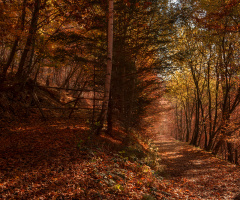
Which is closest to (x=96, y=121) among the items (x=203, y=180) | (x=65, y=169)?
(x=65, y=169)

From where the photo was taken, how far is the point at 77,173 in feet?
16.1

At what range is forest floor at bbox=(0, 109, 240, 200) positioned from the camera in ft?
13.3

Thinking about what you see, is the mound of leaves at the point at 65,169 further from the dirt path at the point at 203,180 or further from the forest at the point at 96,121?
the dirt path at the point at 203,180

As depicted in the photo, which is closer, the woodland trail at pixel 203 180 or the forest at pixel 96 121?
the forest at pixel 96 121

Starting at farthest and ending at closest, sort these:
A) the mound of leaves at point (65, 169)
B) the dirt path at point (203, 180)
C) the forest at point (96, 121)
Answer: the dirt path at point (203, 180) → the forest at point (96, 121) → the mound of leaves at point (65, 169)

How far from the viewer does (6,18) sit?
8.43 m

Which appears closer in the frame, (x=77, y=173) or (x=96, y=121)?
(x=77, y=173)

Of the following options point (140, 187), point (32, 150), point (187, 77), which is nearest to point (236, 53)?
point (187, 77)

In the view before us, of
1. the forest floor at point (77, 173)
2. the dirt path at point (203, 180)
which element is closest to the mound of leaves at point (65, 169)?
the forest floor at point (77, 173)

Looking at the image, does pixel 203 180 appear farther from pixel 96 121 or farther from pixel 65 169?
pixel 65 169

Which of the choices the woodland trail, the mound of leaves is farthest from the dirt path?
the mound of leaves

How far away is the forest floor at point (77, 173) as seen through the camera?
13.3ft

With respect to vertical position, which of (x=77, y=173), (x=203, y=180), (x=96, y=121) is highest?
(x=96, y=121)

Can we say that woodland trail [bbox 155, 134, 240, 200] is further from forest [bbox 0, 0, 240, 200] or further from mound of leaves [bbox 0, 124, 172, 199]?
mound of leaves [bbox 0, 124, 172, 199]
